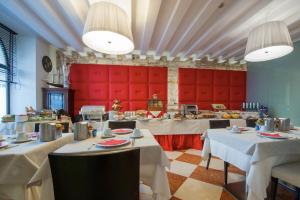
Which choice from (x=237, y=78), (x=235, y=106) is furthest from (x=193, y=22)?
(x=235, y=106)

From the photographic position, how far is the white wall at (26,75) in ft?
11.1

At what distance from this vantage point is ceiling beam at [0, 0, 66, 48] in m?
2.19

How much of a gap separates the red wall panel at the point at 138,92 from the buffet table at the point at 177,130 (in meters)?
1.49

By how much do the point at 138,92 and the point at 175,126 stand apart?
1.75m

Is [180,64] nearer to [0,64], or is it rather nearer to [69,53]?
[69,53]

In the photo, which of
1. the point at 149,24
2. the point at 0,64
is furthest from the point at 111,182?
the point at 0,64

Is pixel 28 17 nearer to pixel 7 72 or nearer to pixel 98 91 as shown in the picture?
pixel 7 72

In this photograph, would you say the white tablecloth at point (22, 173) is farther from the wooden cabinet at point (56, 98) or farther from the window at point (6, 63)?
the window at point (6, 63)

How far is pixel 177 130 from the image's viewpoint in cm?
337

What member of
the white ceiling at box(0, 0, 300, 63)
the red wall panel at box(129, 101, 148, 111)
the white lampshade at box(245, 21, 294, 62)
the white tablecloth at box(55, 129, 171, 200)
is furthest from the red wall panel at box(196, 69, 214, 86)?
the white tablecloth at box(55, 129, 171, 200)

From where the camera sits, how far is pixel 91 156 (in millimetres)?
782

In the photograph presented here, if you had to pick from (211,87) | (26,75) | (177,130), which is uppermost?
(26,75)

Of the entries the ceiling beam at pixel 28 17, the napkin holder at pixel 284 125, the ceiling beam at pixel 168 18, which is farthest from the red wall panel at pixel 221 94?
the ceiling beam at pixel 28 17

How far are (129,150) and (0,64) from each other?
356 cm
